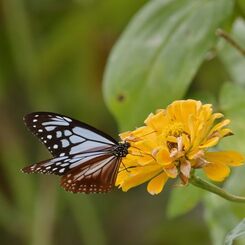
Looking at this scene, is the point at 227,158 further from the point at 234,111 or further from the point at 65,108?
the point at 65,108

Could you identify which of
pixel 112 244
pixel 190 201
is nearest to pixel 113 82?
pixel 190 201

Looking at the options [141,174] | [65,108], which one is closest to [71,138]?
[141,174]

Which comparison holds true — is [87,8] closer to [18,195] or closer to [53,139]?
[18,195]

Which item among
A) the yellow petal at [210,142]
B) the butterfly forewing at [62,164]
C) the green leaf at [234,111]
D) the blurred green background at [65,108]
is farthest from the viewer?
the blurred green background at [65,108]

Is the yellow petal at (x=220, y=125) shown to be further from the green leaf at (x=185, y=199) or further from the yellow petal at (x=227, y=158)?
the green leaf at (x=185, y=199)

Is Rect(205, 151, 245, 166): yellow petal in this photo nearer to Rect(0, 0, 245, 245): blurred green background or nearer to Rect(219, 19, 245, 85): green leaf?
Rect(219, 19, 245, 85): green leaf

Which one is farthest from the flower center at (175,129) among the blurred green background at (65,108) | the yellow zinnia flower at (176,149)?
the blurred green background at (65,108)

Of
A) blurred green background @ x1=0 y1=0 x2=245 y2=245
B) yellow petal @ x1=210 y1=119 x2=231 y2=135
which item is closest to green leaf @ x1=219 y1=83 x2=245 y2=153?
yellow petal @ x1=210 y1=119 x2=231 y2=135
